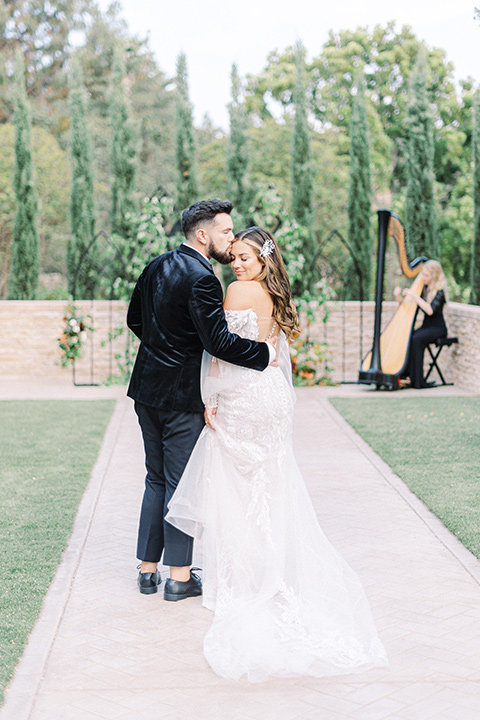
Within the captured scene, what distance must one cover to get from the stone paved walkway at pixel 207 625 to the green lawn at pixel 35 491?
10 centimetres

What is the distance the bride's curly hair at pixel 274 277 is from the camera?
4414 mm

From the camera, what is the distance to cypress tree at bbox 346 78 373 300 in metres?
19.9

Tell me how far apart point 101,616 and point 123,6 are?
34.8 metres

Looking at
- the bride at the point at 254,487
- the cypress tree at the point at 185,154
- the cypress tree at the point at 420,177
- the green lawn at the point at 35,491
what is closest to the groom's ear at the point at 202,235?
the bride at the point at 254,487

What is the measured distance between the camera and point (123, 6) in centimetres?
3519

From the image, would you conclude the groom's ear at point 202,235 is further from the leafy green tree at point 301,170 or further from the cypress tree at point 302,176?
the leafy green tree at point 301,170

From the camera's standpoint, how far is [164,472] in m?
4.69

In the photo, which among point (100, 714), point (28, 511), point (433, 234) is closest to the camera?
point (100, 714)

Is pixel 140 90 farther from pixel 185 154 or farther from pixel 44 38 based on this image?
pixel 185 154

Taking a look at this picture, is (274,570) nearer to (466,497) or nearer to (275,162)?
(466,497)

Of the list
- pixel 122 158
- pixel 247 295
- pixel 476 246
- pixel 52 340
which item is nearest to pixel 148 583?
pixel 247 295

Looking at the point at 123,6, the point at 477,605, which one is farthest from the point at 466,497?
the point at 123,6

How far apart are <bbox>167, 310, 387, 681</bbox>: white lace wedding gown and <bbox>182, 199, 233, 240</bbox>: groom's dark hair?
51 centimetres

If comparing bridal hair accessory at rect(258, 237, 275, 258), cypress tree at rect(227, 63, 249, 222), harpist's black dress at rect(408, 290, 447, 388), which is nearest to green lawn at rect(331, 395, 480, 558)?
harpist's black dress at rect(408, 290, 447, 388)
